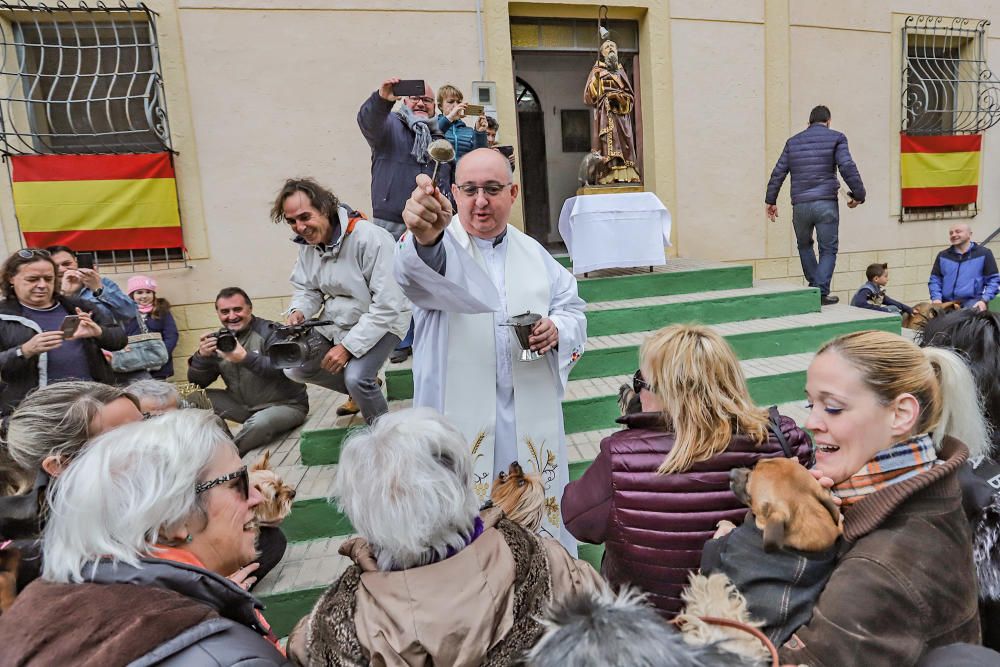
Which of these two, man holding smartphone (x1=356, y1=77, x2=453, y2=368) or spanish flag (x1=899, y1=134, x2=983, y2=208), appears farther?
spanish flag (x1=899, y1=134, x2=983, y2=208)

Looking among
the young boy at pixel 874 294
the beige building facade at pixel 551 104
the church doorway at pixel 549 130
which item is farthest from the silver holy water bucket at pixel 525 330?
the church doorway at pixel 549 130

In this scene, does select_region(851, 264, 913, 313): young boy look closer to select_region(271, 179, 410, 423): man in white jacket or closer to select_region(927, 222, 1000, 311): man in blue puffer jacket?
select_region(927, 222, 1000, 311): man in blue puffer jacket

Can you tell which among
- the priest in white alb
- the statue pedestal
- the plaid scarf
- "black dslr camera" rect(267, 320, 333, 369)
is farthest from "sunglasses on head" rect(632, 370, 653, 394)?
the statue pedestal

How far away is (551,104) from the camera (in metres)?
7.83

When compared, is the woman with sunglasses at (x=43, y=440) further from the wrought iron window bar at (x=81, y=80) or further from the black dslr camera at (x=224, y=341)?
the wrought iron window bar at (x=81, y=80)

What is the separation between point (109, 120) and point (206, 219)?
124cm

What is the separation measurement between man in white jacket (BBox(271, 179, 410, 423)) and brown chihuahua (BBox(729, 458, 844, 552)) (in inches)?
88.8

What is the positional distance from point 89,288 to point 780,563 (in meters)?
4.11

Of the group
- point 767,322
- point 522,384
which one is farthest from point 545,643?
point 767,322

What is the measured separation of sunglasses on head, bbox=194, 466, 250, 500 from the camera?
1.21 m

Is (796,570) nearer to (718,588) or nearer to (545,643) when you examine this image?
(718,588)

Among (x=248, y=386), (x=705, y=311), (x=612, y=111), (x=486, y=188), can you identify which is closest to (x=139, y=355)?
(x=248, y=386)

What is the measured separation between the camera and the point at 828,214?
18.2 feet

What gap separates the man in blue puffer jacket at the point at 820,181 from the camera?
5.49 metres
